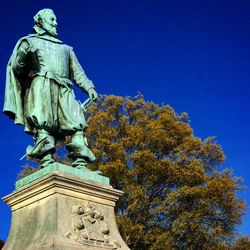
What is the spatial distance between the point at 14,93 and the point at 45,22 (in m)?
1.35

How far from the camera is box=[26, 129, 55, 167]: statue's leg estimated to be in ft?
21.7

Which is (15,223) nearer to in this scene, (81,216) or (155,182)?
(81,216)

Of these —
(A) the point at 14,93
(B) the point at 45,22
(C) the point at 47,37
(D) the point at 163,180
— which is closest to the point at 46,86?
(A) the point at 14,93

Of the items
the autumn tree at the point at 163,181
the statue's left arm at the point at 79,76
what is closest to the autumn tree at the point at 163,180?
the autumn tree at the point at 163,181

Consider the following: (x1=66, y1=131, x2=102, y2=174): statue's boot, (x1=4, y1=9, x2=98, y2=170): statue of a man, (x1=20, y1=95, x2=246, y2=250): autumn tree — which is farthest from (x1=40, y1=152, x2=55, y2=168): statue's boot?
(x1=20, y1=95, x2=246, y2=250): autumn tree

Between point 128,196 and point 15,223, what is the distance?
1676 centimetres

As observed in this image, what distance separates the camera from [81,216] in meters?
6.13

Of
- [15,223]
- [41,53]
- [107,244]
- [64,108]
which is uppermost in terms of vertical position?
[41,53]

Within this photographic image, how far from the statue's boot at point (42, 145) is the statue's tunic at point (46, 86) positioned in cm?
12

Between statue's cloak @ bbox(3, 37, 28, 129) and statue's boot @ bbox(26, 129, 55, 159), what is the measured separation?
1.84 feet

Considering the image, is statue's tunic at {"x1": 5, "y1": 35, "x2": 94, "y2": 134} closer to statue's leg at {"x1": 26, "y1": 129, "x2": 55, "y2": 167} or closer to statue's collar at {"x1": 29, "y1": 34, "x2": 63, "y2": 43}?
statue's collar at {"x1": 29, "y1": 34, "x2": 63, "y2": 43}

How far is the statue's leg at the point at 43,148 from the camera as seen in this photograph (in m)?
6.62

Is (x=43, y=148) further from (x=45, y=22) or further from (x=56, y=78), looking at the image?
(x=45, y=22)

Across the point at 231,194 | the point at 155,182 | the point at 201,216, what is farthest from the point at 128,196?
the point at 231,194
